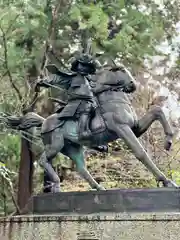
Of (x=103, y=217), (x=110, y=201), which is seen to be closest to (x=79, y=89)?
(x=110, y=201)

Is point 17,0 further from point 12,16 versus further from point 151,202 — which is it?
point 151,202

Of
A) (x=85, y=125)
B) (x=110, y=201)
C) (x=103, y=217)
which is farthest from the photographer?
(x=85, y=125)

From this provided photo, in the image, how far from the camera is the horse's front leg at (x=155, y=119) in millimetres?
7078

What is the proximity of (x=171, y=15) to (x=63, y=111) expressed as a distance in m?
8.35

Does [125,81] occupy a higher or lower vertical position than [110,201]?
higher

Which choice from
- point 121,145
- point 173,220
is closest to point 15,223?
point 173,220

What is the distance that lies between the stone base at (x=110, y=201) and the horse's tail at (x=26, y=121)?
131cm

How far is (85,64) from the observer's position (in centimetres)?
783

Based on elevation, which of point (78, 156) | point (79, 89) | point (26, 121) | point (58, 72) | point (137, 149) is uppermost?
point (58, 72)

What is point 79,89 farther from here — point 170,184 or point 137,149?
point 170,184

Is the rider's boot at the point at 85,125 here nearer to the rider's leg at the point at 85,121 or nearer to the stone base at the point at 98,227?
the rider's leg at the point at 85,121

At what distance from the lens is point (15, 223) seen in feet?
24.3

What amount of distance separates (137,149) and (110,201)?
0.82 meters

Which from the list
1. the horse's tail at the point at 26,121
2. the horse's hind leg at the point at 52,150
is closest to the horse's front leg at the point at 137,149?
the horse's hind leg at the point at 52,150
